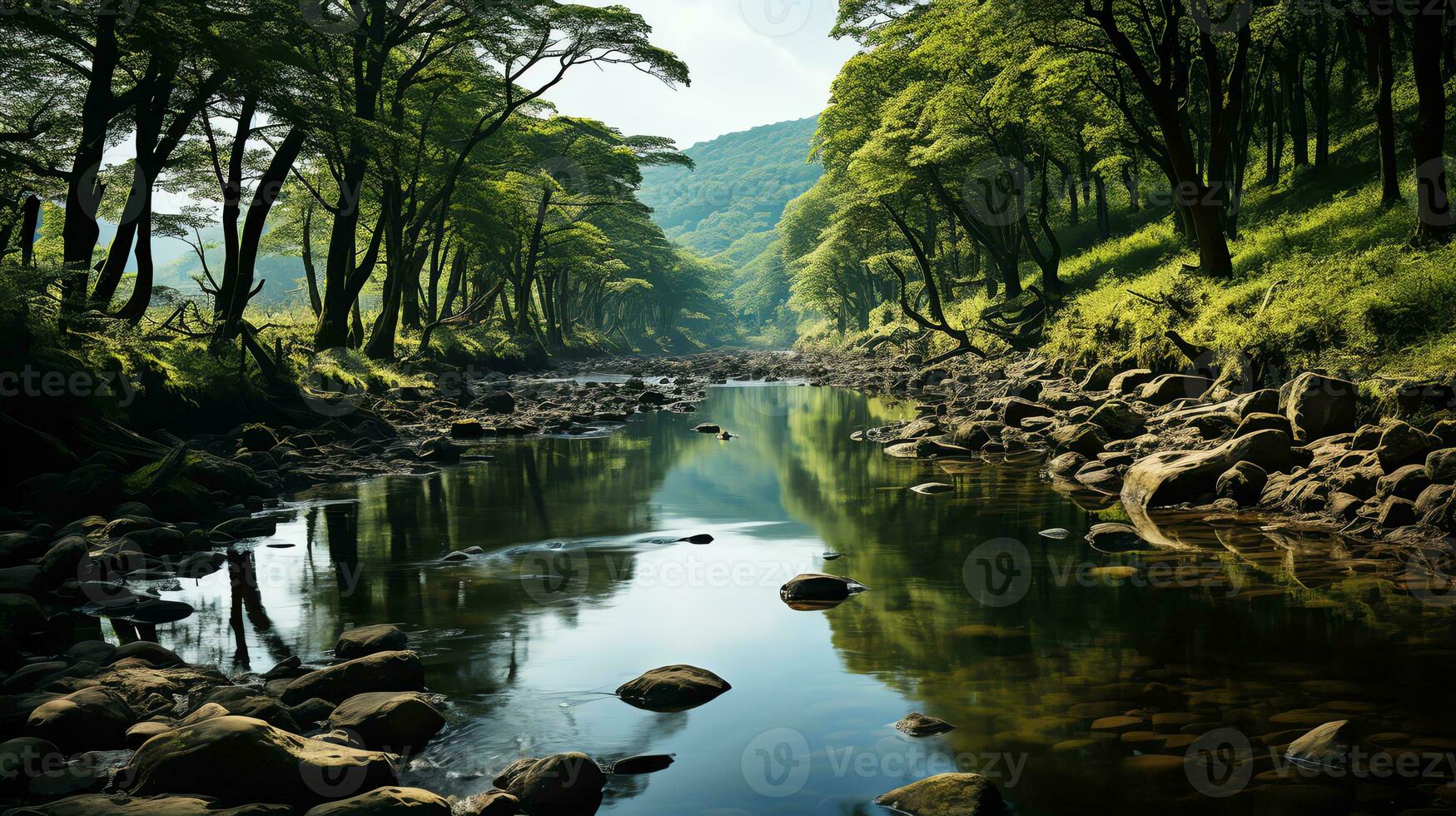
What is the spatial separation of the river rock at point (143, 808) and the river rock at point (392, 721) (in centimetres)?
87

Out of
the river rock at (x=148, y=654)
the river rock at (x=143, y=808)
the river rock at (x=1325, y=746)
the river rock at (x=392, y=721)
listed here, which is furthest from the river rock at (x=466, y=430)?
the river rock at (x=1325, y=746)

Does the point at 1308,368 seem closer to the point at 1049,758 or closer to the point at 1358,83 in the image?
the point at 1049,758

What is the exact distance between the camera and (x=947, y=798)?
4129mm

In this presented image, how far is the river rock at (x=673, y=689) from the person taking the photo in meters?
5.50

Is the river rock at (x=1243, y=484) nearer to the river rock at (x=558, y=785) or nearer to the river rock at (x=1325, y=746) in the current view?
Result: the river rock at (x=1325, y=746)

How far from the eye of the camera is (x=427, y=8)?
21.9m

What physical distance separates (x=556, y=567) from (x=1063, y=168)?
25.8 metres

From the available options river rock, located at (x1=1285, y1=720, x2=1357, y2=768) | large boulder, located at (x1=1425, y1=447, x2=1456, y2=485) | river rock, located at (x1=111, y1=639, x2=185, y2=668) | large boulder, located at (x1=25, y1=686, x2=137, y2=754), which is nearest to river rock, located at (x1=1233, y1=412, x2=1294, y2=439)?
large boulder, located at (x1=1425, y1=447, x2=1456, y2=485)

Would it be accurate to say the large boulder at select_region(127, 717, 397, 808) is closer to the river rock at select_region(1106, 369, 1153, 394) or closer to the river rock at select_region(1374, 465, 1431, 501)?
the river rock at select_region(1374, 465, 1431, 501)

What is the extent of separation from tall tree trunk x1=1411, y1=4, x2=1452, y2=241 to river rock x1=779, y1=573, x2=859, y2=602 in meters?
10.6

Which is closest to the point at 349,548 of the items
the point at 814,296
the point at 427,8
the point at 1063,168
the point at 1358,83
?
the point at 427,8

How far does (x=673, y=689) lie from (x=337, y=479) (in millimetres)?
9832

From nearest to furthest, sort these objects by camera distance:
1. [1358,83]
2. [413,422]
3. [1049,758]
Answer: [1049,758], [413,422], [1358,83]

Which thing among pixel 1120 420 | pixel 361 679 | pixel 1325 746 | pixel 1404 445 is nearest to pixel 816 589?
pixel 361 679
